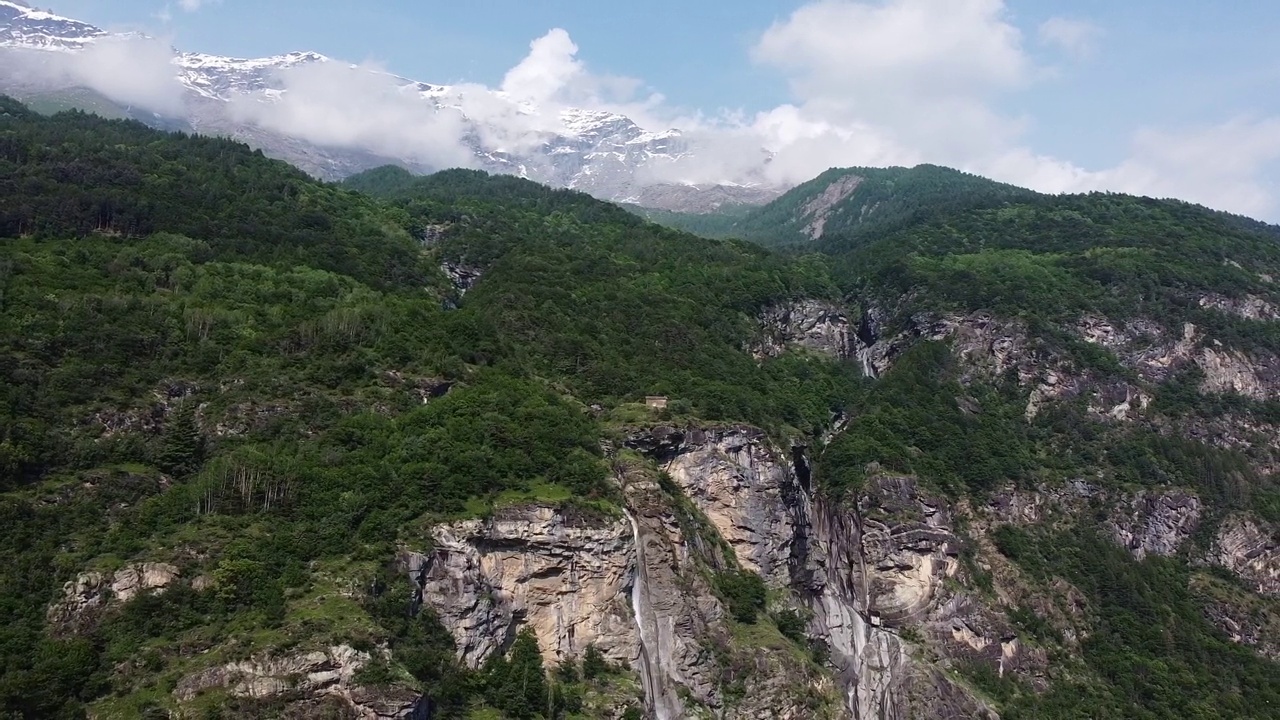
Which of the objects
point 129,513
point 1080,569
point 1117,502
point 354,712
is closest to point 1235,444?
point 1117,502

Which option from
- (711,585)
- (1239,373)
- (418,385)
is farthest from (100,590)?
(1239,373)

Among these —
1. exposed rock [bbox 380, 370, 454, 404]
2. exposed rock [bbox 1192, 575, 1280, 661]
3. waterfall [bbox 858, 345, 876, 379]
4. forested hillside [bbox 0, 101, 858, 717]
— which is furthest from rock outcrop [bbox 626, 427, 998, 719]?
waterfall [bbox 858, 345, 876, 379]

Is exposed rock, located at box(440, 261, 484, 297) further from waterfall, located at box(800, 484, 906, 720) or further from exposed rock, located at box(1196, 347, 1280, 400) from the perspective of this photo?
exposed rock, located at box(1196, 347, 1280, 400)

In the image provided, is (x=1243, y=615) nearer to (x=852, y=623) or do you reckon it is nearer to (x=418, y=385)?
(x=852, y=623)

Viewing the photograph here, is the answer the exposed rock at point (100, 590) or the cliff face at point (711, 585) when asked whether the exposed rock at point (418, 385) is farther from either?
the exposed rock at point (100, 590)

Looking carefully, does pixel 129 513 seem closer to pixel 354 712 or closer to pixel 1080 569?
pixel 354 712

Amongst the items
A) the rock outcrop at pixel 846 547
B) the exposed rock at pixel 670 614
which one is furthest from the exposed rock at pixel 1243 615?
the exposed rock at pixel 670 614
